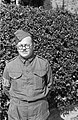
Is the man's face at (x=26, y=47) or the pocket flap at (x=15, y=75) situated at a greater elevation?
the man's face at (x=26, y=47)

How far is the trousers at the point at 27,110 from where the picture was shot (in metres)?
2.45

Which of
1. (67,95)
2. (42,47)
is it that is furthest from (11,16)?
Result: (67,95)

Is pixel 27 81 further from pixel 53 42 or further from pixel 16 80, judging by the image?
pixel 53 42

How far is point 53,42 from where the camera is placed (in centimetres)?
393

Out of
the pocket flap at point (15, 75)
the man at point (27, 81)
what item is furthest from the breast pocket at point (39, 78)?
the pocket flap at point (15, 75)

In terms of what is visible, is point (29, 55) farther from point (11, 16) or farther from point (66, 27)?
point (66, 27)

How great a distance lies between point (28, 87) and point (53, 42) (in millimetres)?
1659

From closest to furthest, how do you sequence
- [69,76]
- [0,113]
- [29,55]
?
[29,55] < [0,113] < [69,76]

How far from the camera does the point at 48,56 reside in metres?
3.82

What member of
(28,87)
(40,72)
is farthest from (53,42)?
(28,87)

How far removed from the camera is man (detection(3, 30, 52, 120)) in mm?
2381

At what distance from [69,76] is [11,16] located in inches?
57.7

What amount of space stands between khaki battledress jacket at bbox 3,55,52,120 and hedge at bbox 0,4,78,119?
116 centimetres

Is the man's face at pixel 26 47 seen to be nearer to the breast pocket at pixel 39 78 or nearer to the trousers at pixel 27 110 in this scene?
the breast pocket at pixel 39 78
